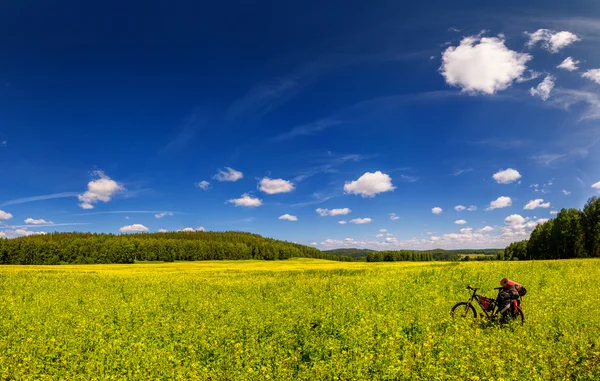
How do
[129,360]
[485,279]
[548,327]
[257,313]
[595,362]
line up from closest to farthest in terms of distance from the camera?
[595,362] < [129,360] < [548,327] < [257,313] < [485,279]

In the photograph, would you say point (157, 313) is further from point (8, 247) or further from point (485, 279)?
point (8, 247)

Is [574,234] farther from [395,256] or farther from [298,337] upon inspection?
[298,337]

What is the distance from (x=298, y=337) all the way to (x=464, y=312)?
30.6ft

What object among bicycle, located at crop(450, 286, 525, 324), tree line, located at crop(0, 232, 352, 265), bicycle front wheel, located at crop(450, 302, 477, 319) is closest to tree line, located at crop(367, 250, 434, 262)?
tree line, located at crop(0, 232, 352, 265)

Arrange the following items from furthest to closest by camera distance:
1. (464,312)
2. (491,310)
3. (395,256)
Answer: (395,256), (464,312), (491,310)

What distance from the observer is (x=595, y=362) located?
10.4m

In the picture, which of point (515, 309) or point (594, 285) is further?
point (594, 285)

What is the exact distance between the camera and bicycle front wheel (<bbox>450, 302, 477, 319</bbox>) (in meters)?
16.4

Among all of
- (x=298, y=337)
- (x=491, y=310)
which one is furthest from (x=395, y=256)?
(x=298, y=337)

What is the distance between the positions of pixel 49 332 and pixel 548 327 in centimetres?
2198

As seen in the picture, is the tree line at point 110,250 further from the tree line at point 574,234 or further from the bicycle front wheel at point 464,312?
the bicycle front wheel at point 464,312

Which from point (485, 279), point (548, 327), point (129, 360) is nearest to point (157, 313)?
point (129, 360)

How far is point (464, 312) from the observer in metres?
17.0

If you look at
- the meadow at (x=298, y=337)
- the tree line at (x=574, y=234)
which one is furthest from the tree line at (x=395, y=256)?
the meadow at (x=298, y=337)
